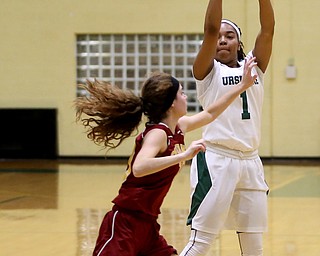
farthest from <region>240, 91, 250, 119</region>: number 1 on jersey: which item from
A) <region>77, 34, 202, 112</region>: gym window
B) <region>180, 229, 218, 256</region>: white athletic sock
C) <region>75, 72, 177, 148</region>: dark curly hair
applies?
<region>77, 34, 202, 112</region>: gym window

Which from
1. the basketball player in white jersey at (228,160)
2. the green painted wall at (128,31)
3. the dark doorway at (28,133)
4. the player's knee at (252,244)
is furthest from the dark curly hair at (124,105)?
the dark doorway at (28,133)

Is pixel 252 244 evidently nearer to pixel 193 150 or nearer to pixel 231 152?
pixel 231 152

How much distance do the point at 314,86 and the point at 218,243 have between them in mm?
8451

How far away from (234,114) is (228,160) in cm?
28

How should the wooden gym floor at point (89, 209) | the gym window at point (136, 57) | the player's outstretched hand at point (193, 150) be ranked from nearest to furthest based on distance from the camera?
the player's outstretched hand at point (193, 150) < the wooden gym floor at point (89, 209) < the gym window at point (136, 57)

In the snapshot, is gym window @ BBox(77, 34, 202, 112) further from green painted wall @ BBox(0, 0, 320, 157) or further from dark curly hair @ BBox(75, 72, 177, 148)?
dark curly hair @ BBox(75, 72, 177, 148)

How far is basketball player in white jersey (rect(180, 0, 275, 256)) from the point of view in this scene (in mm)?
4676

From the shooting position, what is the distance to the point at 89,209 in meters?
9.11

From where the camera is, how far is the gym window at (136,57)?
50.1ft

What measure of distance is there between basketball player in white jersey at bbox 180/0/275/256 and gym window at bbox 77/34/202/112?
1045 cm

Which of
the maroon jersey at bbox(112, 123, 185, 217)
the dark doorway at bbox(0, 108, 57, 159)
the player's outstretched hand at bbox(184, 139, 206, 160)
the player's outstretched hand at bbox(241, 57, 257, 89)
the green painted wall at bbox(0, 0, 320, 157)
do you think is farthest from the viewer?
the dark doorway at bbox(0, 108, 57, 159)

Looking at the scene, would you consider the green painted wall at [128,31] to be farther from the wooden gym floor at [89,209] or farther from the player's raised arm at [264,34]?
the player's raised arm at [264,34]

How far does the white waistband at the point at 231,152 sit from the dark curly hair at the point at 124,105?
26.1 inches

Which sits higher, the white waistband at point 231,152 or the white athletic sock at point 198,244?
the white waistband at point 231,152
